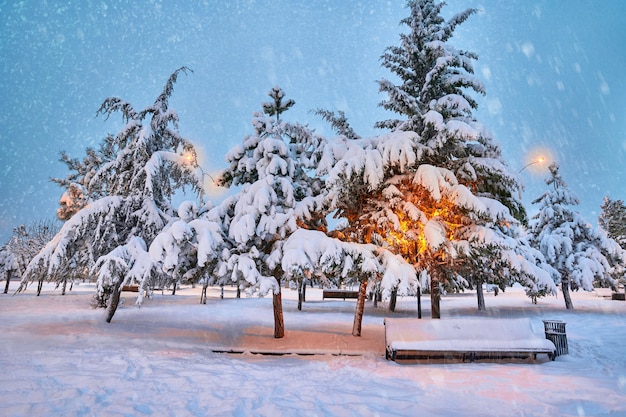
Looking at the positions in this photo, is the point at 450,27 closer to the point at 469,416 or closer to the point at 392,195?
the point at 392,195

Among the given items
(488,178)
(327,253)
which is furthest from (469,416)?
(488,178)

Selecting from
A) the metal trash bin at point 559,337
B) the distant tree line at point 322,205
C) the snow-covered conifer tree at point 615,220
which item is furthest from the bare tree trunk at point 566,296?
the snow-covered conifer tree at point 615,220

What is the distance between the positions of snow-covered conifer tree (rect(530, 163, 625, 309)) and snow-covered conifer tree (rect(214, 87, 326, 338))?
19.2m

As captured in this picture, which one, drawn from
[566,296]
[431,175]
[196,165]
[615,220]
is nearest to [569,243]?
[566,296]

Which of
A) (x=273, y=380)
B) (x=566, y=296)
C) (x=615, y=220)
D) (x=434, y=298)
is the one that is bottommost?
(x=273, y=380)

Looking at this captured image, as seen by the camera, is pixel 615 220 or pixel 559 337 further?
pixel 615 220

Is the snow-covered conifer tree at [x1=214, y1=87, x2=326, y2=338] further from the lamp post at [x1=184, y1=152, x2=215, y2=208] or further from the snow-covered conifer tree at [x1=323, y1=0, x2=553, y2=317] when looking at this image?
the snow-covered conifer tree at [x1=323, y1=0, x2=553, y2=317]

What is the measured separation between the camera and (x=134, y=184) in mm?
13125

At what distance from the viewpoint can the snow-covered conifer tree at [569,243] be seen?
74.7 ft

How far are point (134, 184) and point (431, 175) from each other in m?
10.5

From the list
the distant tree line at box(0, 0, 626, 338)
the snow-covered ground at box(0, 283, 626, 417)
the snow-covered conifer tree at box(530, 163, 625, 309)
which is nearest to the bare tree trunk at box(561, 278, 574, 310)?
the snow-covered conifer tree at box(530, 163, 625, 309)

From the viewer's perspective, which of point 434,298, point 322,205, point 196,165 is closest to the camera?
point 322,205

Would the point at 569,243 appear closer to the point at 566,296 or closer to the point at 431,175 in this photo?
the point at 566,296

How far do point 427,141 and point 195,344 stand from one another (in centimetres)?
1070
